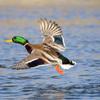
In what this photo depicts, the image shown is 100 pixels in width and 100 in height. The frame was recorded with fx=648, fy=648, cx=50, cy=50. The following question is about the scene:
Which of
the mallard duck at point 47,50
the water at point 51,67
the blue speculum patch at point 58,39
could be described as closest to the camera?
the mallard duck at point 47,50

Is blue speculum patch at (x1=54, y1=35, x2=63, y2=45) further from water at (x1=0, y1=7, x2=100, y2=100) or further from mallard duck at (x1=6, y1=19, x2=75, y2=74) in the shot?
water at (x1=0, y1=7, x2=100, y2=100)

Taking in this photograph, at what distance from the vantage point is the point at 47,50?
37.6ft

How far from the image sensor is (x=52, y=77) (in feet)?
42.8

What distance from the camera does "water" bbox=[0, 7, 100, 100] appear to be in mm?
11148

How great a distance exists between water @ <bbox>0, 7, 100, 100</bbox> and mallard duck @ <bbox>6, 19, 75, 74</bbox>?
547 mm

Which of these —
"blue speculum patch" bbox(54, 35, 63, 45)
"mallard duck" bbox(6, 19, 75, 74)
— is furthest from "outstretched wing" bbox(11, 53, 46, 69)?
"blue speculum patch" bbox(54, 35, 63, 45)

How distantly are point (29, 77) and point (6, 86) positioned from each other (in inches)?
47.6

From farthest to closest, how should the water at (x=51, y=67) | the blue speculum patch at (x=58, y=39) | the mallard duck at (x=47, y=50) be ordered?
the blue speculum patch at (x=58, y=39) < the water at (x=51, y=67) < the mallard duck at (x=47, y=50)

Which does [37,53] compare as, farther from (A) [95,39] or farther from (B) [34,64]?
(A) [95,39]

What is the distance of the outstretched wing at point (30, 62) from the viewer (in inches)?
406

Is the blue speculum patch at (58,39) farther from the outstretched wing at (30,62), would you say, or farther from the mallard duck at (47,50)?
the outstretched wing at (30,62)

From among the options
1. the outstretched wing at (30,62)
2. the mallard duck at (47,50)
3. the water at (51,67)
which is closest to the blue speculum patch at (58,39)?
the mallard duck at (47,50)

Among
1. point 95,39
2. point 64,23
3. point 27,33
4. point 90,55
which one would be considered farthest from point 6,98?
point 64,23

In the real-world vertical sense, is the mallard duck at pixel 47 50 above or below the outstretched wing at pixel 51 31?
below
